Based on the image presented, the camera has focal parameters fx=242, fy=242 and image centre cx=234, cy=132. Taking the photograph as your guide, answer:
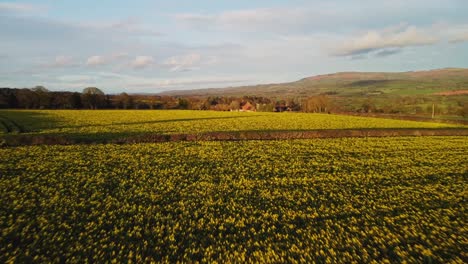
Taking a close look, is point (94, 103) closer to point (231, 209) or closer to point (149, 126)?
point (149, 126)

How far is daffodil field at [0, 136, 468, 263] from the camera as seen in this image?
7.86 meters

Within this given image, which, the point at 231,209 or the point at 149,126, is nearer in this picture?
the point at 231,209

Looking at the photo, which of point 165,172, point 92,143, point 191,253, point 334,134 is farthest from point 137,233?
point 334,134

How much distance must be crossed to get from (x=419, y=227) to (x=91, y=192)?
1522 cm

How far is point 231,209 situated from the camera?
423 inches

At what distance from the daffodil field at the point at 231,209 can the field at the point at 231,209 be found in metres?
0.05

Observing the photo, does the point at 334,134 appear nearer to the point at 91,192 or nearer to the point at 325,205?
the point at 325,205

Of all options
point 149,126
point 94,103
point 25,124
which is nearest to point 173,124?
point 149,126

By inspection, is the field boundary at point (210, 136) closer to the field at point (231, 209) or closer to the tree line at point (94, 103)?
the field at point (231, 209)

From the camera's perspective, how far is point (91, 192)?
12836 millimetres

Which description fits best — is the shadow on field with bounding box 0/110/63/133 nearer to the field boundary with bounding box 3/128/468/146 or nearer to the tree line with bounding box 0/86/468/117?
the field boundary with bounding box 3/128/468/146

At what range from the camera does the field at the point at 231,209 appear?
7875 mm

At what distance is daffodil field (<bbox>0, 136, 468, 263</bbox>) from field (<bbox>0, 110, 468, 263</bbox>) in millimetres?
52

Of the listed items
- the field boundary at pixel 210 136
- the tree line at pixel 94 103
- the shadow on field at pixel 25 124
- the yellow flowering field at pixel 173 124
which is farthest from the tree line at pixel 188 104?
the field boundary at pixel 210 136
